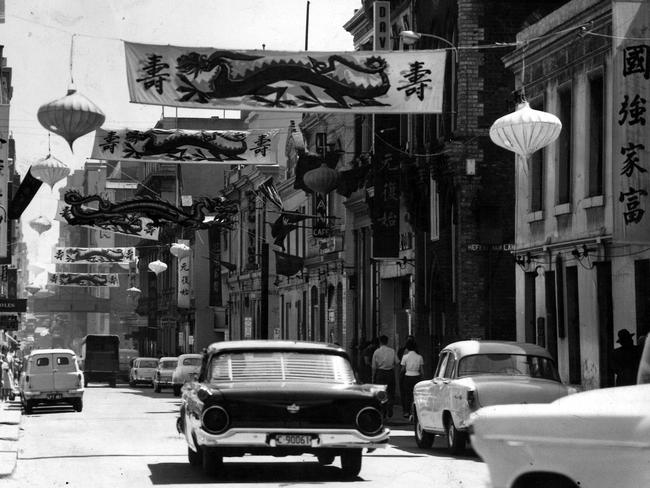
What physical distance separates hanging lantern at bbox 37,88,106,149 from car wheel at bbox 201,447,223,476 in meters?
8.49

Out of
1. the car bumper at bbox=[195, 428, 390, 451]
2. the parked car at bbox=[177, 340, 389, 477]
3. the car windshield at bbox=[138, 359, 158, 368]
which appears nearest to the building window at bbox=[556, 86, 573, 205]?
the parked car at bbox=[177, 340, 389, 477]

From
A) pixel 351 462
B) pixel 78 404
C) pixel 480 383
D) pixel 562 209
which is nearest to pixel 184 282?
pixel 78 404

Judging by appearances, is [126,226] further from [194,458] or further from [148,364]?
[148,364]

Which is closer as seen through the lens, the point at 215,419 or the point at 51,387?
the point at 215,419

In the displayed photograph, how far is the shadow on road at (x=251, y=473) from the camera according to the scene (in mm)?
16141

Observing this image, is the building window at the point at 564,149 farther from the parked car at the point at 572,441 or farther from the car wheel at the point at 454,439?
the parked car at the point at 572,441

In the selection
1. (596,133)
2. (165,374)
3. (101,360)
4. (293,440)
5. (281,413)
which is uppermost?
(596,133)

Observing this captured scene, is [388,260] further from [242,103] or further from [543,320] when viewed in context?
[242,103]

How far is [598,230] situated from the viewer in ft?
89.9

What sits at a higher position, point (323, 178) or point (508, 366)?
point (323, 178)

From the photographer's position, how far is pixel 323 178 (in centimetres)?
4391

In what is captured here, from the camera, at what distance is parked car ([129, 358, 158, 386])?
233 feet

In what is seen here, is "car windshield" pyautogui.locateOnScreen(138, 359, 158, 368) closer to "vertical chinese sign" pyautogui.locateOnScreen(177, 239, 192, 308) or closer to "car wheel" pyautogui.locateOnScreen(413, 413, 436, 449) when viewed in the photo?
"vertical chinese sign" pyautogui.locateOnScreen(177, 239, 192, 308)

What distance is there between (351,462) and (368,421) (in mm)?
875
